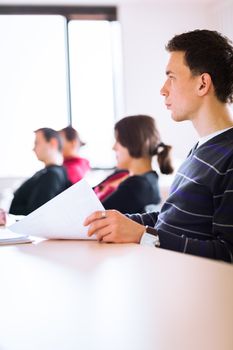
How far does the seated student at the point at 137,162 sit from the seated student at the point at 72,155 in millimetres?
915

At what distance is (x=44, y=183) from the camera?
9.59ft

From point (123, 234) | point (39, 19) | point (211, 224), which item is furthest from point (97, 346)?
point (39, 19)

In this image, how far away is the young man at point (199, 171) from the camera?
1.14 meters

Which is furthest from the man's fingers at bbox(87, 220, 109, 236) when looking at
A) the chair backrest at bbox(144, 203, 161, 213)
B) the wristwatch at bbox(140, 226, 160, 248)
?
the chair backrest at bbox(144, 203, 161, 213)

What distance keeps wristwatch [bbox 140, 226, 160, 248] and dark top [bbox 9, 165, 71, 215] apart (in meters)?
1.77

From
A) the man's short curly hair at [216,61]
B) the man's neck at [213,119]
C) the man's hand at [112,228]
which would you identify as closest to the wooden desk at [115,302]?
the man's hand at [112,228]

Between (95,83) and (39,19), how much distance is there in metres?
0.81

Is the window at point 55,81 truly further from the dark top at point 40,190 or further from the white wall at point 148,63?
the dark top at point 40,190

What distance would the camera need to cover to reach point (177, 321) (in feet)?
1.94

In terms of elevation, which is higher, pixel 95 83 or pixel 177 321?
pixel 95 83

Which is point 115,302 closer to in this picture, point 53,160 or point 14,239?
point 14,239

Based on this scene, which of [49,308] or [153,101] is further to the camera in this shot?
[153,101]

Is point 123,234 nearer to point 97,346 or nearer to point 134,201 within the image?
point 97,346

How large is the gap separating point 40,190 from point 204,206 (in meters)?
1.82
